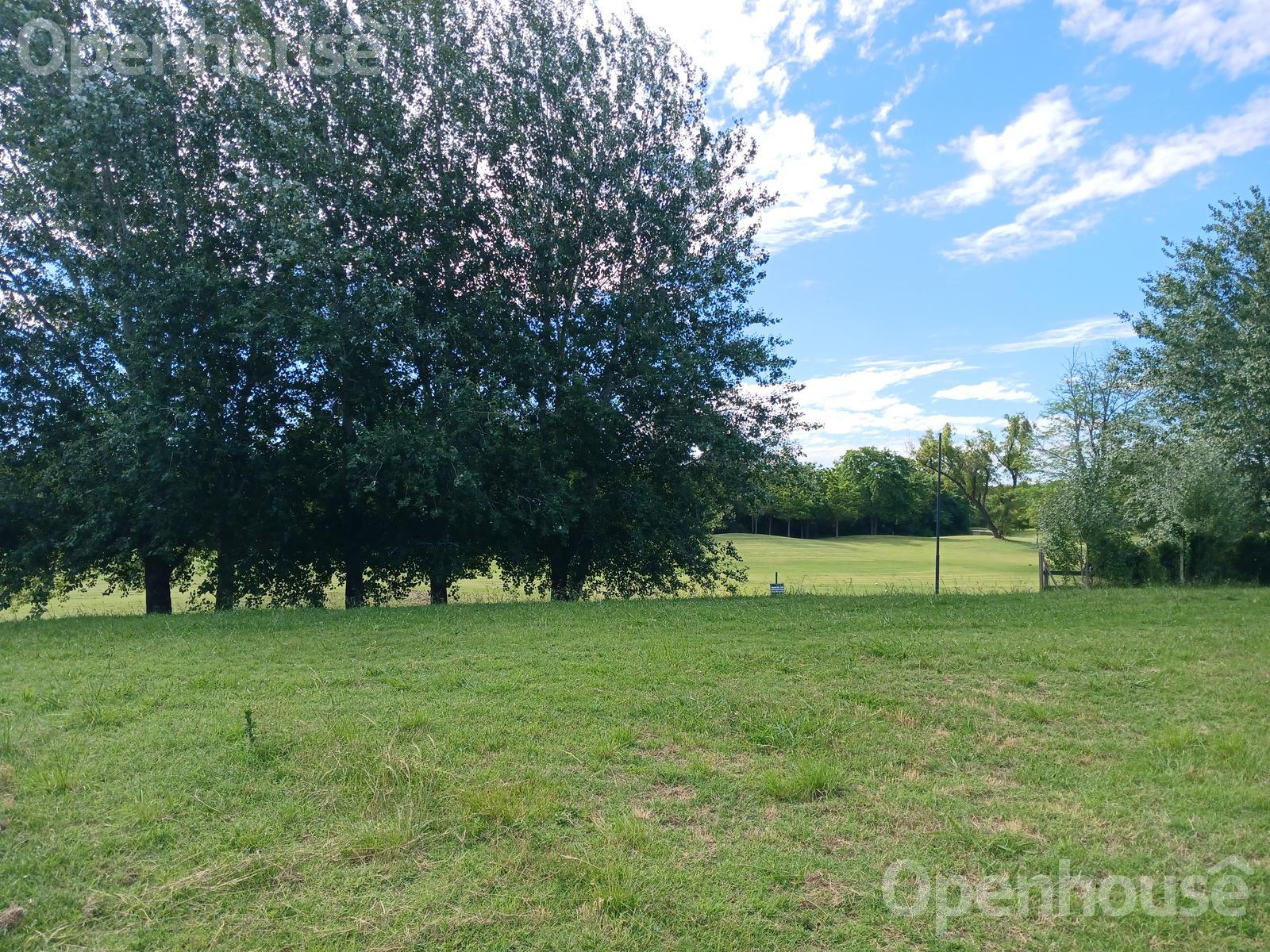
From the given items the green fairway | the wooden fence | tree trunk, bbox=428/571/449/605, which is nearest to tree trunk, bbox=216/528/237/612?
tree trunk, bbox=428/571/449/605

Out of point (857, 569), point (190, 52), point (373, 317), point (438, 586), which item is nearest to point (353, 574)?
point (438, 586)

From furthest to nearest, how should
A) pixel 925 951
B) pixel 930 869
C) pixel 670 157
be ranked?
pixel 670 157 < pixel 930 869 < pixel 925 951

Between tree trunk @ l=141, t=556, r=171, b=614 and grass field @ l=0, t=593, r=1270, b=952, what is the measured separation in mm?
9053

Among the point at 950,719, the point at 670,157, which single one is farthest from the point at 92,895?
the point at 670,157

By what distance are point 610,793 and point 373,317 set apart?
1164 centimetres

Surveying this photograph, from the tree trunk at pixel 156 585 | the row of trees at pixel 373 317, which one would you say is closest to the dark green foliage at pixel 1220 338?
the row of trees at pixel 373 317

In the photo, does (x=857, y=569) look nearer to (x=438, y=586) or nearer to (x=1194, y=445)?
(x=1194, y=445)

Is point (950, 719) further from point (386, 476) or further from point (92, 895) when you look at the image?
point (386, 476)

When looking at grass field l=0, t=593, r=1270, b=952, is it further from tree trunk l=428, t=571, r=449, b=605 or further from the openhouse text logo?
the openhouse text logo

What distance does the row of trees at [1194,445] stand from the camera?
20.4 m

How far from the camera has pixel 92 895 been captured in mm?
3434

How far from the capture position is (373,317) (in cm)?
1380

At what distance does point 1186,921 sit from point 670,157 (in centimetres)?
1753

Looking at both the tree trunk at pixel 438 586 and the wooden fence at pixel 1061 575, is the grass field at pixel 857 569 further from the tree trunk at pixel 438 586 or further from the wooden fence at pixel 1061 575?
the tree trunk at pixel 438 586
